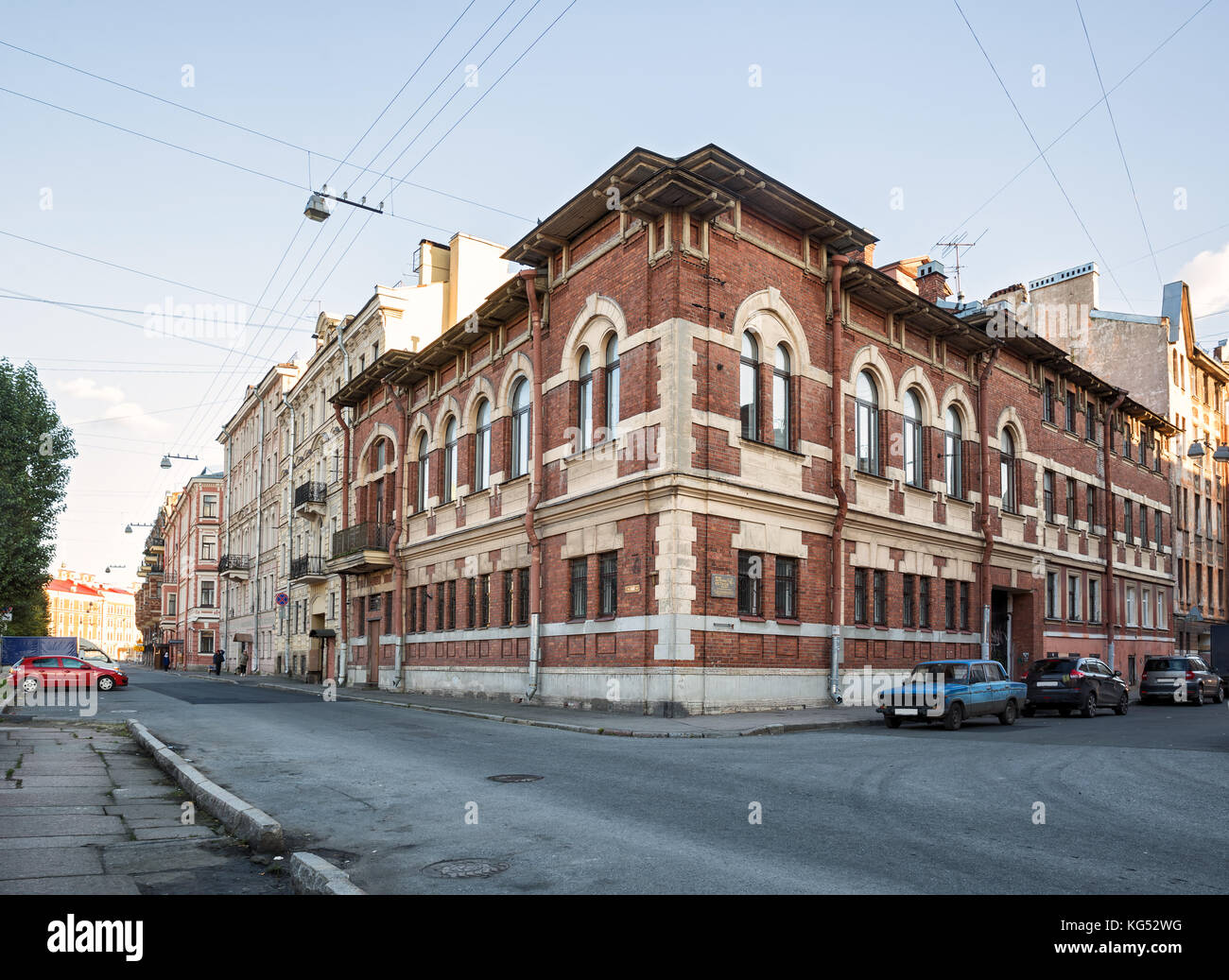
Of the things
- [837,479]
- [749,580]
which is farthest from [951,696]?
[837,479]

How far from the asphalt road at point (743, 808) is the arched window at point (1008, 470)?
1552cm

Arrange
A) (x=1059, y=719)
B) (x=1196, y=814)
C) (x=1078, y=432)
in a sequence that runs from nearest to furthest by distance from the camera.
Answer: (x=1196, y=814)
(x=1059, y=719)
(x=1078, y=432)

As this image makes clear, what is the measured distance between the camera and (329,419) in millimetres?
44031

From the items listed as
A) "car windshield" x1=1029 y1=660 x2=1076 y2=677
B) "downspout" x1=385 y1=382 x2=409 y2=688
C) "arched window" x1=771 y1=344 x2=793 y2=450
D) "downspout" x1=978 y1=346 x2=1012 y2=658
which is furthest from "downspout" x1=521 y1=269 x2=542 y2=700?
"downspout" x1=978 y1=346 x2=1012 y2=658

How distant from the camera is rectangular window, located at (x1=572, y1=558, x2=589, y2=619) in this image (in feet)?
75.3

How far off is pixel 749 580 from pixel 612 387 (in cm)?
550

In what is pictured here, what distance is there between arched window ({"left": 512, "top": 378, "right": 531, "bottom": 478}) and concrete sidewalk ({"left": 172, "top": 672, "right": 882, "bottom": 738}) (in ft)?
21.3

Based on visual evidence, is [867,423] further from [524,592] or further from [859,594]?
[524,592]

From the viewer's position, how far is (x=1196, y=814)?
29.7 feet

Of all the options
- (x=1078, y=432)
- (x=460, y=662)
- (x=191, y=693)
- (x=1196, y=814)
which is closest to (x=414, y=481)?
(x=460, y=662)

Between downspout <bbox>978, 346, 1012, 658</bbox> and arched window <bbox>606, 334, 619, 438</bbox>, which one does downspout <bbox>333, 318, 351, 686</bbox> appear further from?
downspout <bbox>978, 346, 1012, 658</bbox>
